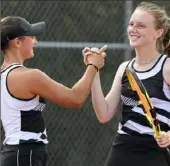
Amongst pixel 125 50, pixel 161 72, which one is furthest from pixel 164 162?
pixel 125 50

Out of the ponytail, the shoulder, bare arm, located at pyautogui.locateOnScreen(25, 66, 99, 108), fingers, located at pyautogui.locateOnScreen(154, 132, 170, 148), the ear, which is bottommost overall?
fingers, located at pyautogui.locateOnScreen(154, 132, 170, 148)

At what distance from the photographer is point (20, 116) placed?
4.23 m

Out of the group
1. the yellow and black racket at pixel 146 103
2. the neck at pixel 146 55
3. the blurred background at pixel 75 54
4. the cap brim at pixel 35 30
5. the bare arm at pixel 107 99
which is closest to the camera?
the yellow and black racket at pixel 146 103

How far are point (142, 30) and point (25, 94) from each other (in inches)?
35.1

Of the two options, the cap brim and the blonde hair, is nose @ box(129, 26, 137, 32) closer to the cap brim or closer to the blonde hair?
the blonde hair

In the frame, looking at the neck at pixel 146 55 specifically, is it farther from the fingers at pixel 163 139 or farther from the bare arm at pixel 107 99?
the fingers at pixel 163 139

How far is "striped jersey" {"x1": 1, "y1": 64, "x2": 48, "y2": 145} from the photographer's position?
4203mm

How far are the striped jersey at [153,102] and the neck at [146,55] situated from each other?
5 cm

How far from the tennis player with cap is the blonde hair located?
597 mm

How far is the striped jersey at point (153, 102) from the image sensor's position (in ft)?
14.5

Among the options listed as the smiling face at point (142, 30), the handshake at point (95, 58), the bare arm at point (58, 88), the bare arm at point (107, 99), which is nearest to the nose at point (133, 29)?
the smiling face at point (142, 30)

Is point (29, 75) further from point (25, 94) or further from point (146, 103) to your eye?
point (146, 103)

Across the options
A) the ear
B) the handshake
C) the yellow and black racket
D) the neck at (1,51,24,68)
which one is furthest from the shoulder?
the ear

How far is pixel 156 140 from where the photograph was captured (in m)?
4.30
